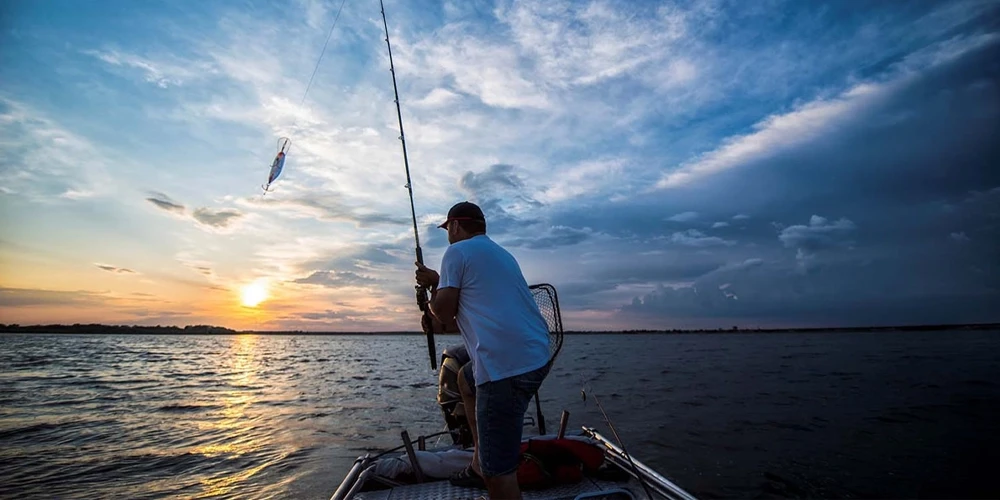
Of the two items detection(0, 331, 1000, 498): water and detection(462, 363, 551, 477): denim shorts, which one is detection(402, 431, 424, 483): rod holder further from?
detection(0, 331, 1000, 498): water

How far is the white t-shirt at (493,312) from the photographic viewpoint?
302cm

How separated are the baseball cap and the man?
0.36 metres

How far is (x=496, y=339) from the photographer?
9.93 feet

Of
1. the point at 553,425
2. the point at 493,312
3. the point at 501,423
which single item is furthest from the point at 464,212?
the point at 553,425

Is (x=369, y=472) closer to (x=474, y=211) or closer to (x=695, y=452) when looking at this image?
(x=474, y=211)

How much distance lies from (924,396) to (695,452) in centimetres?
1288

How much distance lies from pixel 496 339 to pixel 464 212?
3.73 feet

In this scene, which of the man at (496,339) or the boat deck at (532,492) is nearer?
the man at (496,339)

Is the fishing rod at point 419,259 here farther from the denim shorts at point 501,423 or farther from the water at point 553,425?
the water at point 553,425

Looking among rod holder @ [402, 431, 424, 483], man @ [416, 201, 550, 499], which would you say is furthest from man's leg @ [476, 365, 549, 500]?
rod holder @ [402, 431, 424, 483]

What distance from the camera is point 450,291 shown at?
3.12m

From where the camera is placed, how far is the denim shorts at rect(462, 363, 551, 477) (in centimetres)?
298

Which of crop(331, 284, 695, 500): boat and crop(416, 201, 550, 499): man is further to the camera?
crop(331, 284, 695, 500): boat

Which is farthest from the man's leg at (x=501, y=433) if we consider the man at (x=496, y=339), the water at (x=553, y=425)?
the water at (x=553, y=425)
